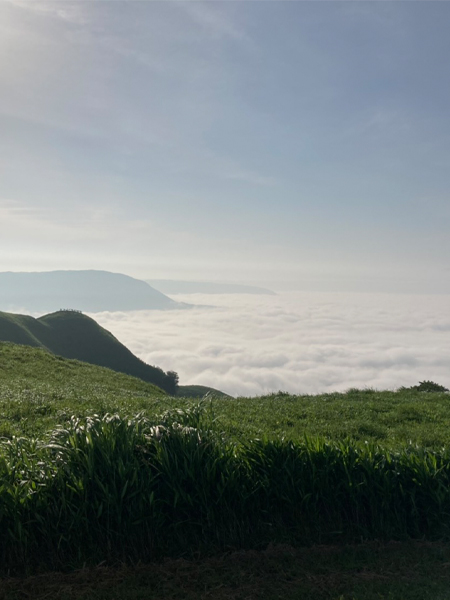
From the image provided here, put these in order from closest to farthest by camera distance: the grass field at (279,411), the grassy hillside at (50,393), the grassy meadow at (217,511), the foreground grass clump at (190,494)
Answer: the grassy meadow at (217,511), the foreground grass clump at (190,494), the grass field at (279,411), the grassy hillside at (50,393)

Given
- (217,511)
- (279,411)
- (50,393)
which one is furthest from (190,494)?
(50,393)

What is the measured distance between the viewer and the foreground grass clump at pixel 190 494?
21.7 ft

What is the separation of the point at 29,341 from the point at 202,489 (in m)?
112

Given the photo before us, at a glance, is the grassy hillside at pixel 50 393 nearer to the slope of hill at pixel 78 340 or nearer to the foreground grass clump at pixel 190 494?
the foreground grass clump at pixel 190 494

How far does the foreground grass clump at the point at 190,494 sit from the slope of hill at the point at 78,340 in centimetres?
9963

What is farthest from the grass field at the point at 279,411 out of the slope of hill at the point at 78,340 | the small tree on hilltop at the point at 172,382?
the slope of hill at the point at 78,340

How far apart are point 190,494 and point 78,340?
416 ft

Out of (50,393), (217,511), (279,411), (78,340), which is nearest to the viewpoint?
(217,511)

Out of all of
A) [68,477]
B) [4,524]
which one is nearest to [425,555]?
Result: [68,477]

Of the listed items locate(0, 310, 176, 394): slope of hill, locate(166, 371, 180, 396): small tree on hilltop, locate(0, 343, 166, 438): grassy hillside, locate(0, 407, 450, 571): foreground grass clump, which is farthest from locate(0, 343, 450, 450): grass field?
locate(0, 310, 176, 394): slope of hill

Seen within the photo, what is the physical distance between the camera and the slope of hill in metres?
112

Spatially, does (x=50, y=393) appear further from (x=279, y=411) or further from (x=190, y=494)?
(x=190, y=494)

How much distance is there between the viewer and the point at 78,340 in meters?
128

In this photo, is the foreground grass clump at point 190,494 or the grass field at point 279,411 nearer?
Answer: the foreground grass clump at point 190,494
